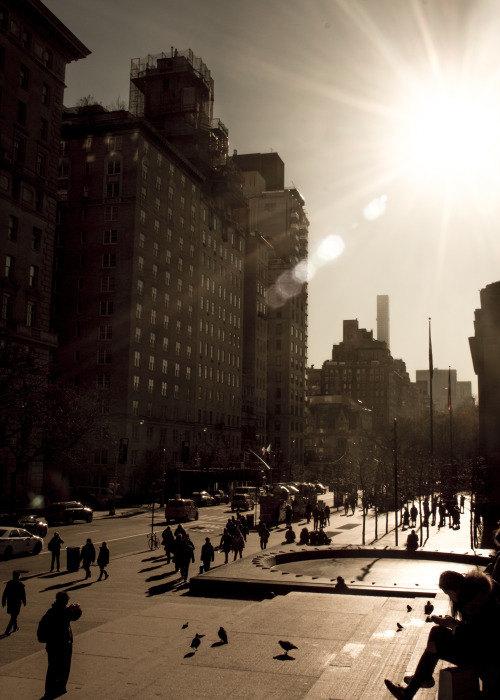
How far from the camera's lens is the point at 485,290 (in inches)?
Result: 1880

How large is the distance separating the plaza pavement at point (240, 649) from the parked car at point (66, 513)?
82.3 feet

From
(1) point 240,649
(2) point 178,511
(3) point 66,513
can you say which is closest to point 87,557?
(1) point 240,649

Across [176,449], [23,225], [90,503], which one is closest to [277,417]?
[176,449]

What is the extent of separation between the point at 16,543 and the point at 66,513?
1584 centimetres

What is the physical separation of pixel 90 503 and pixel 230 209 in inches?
2499

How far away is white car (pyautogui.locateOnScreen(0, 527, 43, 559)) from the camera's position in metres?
31.2

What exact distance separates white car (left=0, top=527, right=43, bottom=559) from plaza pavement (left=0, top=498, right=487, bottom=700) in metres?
9.75

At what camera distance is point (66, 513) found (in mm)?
47344

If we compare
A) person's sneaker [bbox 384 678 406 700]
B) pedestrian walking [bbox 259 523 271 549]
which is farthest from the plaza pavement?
pedestrian walking [bbox 259 523 271 549]

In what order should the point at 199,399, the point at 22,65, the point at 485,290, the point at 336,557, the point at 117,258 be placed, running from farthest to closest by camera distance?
the point at 199,399 < the point at 117,258 < the point at 22,65 < the point at 485,290 < the point at 336,557

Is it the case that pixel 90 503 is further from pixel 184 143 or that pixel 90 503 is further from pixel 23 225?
pixel 184 143

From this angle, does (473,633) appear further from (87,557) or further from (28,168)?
(28,168)

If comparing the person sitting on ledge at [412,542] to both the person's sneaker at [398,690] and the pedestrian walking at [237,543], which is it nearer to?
the pedestrian walking at [237,543]

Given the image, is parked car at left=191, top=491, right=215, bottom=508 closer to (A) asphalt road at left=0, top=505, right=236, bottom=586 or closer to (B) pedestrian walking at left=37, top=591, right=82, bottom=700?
(A) asphalt road at left=0, top=505, right=236, bottom=586
